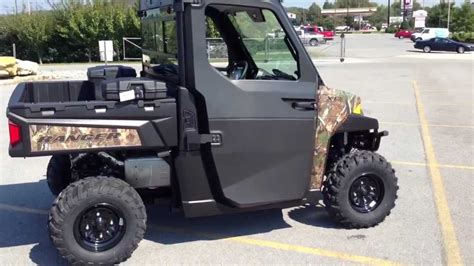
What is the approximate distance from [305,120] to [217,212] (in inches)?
41.4

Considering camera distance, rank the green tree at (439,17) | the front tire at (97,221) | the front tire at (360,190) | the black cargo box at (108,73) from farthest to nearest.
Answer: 1. the green tree at (439,17)
2. the black cargo box at (108,73)
3. the front tire at (360,190)
4. the front tire at (97,221)

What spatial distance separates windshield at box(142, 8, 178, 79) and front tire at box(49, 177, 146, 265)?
1.09 m

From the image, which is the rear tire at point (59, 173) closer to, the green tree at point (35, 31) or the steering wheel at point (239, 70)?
the steering wheel at point (239, 70)

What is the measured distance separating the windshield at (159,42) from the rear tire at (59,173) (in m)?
1.24

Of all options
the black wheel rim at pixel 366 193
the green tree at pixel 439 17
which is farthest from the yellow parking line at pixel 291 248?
the green tree at pixel 439 17

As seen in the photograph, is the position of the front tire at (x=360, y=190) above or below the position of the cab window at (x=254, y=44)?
below

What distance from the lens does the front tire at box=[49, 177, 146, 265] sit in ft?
12.8

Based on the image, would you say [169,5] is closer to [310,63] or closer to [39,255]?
[310,63]

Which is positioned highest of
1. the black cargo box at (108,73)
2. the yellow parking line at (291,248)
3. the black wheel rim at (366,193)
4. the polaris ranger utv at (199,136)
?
the black cargo box at (108,73)

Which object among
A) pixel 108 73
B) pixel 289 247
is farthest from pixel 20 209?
pixel 289 247

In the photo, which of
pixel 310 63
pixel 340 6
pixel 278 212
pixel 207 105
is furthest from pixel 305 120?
pixel 340 6

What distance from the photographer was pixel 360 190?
15.9 ft

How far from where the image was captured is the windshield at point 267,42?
425cm

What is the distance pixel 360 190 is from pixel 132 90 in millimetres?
2290
